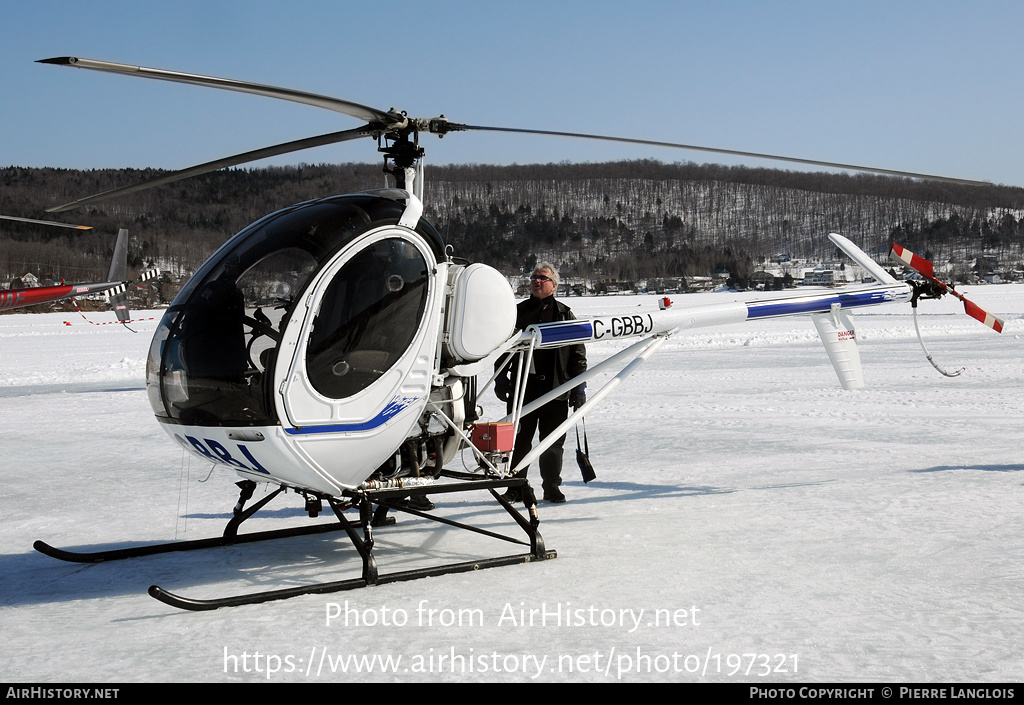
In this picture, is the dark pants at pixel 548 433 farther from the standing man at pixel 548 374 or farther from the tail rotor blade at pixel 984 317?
the tail rotor blade at pixel 984 317

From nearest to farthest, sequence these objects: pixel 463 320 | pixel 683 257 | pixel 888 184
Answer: pixel 463 320
pixel 683 257
pixel 888 184

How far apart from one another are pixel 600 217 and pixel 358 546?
14027cm

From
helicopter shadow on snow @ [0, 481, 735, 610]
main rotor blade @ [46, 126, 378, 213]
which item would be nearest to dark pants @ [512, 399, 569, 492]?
helicopter shadow on snow @ [0, 481, 735, 610]

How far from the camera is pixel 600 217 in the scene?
141625 millimetres

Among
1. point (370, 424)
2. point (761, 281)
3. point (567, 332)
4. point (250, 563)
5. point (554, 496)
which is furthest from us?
point (761, 281)

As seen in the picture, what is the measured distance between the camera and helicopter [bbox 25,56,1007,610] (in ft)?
13.5

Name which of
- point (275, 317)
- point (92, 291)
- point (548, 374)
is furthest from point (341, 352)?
point (92, 291)

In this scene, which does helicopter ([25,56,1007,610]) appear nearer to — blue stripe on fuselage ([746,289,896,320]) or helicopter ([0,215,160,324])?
blue stripe on fuselage ([746,289,896,320])

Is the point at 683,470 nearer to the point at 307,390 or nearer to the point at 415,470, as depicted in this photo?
the point at 415,470

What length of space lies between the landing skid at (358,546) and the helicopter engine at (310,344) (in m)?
0.21

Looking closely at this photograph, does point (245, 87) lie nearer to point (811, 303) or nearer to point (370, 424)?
point (370, 424)
